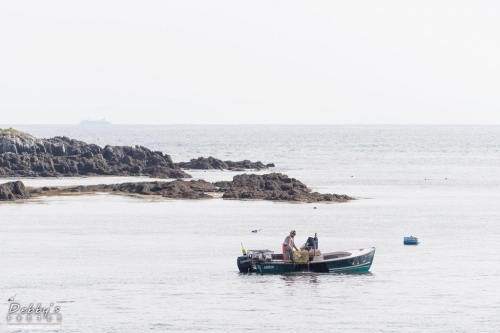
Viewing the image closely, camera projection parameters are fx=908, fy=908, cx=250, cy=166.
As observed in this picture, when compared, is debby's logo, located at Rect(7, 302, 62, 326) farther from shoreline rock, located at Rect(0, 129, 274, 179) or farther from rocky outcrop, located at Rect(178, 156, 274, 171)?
rocky outcrop, located at Rect(178, 156, 274, 171)

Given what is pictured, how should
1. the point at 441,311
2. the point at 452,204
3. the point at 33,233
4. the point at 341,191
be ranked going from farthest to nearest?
the point at 341,191 < the point at 452,204 < the point at 33,233 < the point at 441,311

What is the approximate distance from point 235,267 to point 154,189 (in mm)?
32129

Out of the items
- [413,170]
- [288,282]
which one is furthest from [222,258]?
[413,170]

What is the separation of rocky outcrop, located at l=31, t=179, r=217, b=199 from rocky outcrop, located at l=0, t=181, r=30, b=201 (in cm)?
270

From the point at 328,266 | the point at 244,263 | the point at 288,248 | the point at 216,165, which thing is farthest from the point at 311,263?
the point at 216,165

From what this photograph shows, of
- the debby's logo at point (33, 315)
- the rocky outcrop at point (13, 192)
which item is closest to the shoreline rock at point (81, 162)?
the rocky outcrop at point (13, 192)

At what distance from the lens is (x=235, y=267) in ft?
135

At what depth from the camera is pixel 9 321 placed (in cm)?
2983

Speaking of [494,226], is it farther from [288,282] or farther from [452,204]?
[288,282]

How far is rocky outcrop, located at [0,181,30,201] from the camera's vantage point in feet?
217

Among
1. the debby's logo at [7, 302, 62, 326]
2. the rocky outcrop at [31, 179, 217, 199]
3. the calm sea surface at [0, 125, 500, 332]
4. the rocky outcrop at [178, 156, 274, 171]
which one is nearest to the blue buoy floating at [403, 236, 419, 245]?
the calm sea surface at [0, 125, 500, 332]

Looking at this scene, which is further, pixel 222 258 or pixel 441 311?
pixel 222 258

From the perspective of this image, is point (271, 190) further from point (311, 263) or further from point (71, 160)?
point (311, 263)

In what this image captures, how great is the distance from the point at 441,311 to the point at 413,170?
257ft
